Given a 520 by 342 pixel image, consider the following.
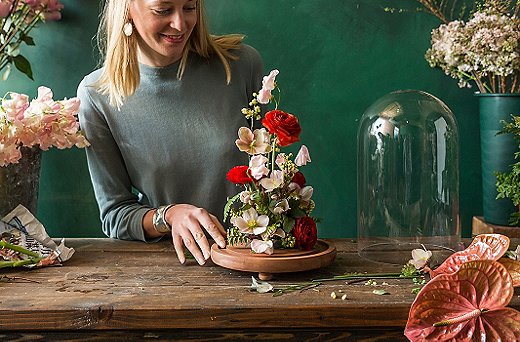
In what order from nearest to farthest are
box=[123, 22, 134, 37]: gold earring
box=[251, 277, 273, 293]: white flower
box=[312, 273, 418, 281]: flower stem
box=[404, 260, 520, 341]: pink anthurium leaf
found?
box=[404, 260, 520, 341]: pink anthurium leaf
box=[251, 277, 273, 293]: white flower
box=[312, 273, 418, 281]: flower stem
box=[123, 22, 134, 37]: gold earring

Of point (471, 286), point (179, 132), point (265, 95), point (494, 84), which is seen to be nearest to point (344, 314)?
point (471, 286)

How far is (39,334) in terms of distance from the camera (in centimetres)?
126

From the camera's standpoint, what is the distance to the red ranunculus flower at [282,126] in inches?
54.2

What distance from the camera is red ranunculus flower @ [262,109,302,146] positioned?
1.38m

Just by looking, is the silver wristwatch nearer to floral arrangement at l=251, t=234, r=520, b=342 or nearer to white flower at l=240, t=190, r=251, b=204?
white flower at l=240, t=190, r=251, b=204

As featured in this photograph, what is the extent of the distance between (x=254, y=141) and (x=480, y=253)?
50cm

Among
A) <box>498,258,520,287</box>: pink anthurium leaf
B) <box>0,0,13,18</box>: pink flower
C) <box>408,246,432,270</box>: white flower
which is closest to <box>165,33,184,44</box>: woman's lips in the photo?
<box>0,0,13,18</box>: pink flower

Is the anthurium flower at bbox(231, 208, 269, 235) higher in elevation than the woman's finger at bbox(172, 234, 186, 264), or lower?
higher

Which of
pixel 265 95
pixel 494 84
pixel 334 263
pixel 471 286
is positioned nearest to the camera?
pixel 471 286

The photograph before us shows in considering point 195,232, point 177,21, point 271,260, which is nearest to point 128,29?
point 177,21

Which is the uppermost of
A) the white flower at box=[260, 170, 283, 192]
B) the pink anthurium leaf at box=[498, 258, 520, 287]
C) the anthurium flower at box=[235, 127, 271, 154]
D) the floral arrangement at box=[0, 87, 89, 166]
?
the floral arrangement at box=[0, 87, 89, 166]

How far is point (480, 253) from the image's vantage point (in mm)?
1368

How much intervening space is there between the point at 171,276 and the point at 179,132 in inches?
29.2

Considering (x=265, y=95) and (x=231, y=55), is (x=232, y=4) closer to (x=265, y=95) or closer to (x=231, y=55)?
(x=231, y=55)
